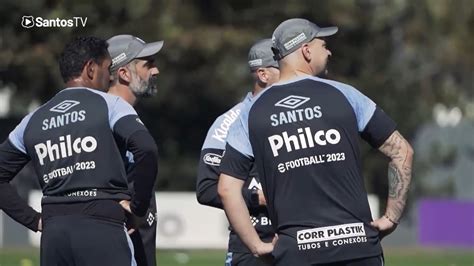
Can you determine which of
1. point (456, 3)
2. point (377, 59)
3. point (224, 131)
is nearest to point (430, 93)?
point (377, 59)

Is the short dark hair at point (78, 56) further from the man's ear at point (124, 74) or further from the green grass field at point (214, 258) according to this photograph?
the green grass field at point (214, 258)

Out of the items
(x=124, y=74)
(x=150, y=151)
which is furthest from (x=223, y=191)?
(x=124, y=74)

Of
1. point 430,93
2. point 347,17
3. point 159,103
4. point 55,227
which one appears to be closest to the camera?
point 55,227

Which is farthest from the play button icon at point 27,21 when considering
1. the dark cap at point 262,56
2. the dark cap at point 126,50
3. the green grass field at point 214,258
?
the dark cap at point 126,50

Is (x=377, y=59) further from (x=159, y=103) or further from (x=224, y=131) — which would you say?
(x=224, y=131)

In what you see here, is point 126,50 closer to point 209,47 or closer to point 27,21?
point 27,21

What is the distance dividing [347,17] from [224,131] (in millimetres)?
24325

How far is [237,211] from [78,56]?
1.52 metres

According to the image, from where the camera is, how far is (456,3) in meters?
33.3

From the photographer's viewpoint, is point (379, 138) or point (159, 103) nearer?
point (379, 138)

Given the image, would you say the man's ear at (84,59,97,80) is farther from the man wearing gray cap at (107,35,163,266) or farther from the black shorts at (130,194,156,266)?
the black shorts at (130,194,156,266)

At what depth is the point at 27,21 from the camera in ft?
95.9

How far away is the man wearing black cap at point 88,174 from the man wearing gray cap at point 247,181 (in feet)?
2.58

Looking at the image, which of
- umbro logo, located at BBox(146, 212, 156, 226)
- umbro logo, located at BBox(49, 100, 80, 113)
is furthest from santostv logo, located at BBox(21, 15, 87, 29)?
umbro logo, located at BBox(49, 100, 80, 113)
